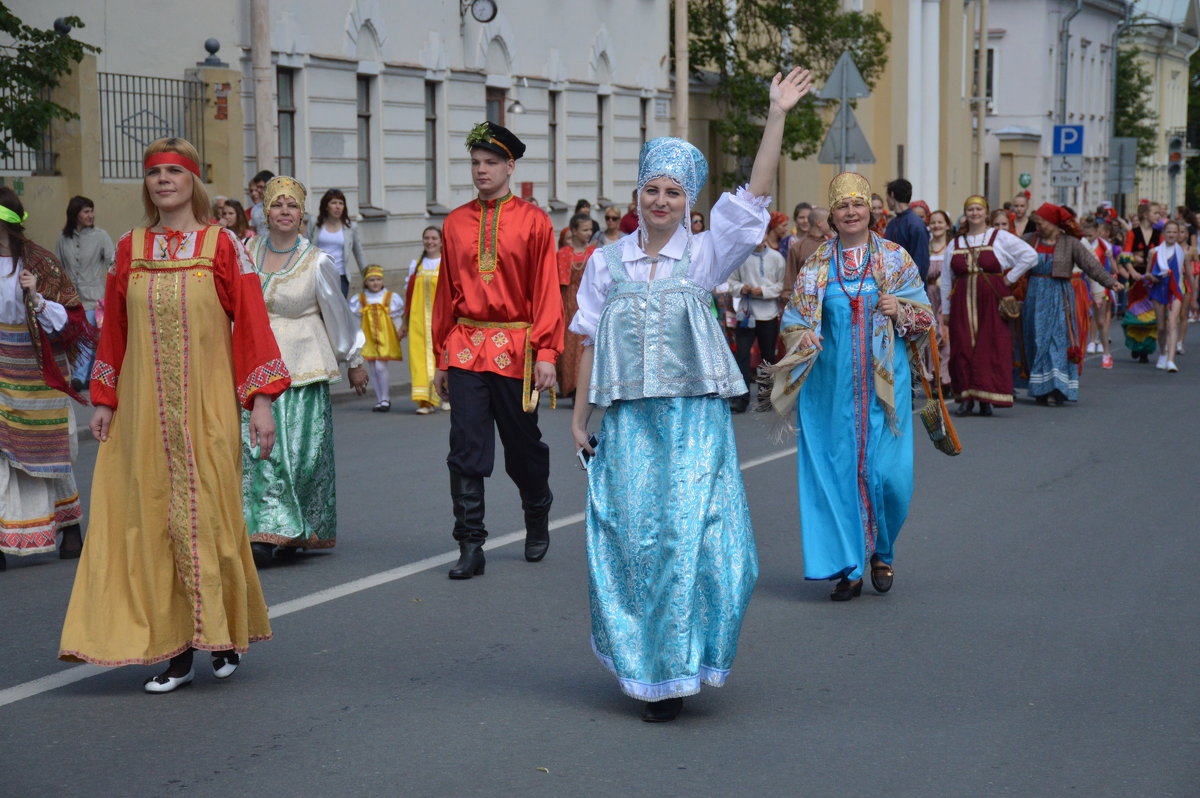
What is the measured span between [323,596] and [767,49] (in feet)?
98.3

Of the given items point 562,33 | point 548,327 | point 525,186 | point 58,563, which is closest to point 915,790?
point 548,327

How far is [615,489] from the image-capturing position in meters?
6.04

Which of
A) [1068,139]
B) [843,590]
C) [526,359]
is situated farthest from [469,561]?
[1068,139]

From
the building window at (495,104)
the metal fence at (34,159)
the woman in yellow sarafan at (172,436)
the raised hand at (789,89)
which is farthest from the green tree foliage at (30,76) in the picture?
the building window at (495,104)

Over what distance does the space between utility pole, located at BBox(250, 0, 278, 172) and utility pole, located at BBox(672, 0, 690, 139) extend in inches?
501

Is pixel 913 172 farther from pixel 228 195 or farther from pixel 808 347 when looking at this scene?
pixel 808 347

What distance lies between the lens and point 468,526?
8.67 metres

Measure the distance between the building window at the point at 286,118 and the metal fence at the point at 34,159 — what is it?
515 cm

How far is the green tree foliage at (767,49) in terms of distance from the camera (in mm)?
35969

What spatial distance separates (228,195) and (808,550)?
14.8 meters

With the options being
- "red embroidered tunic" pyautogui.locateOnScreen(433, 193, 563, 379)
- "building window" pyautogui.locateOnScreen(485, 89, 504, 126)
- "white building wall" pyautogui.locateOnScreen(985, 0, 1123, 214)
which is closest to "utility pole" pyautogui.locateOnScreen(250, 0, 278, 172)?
"building window" pyautogui.locateOnScreen(485, 89, 504, 126)

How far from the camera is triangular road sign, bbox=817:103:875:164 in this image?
66.2ft

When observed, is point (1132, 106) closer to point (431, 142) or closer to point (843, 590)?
point (431, 142)

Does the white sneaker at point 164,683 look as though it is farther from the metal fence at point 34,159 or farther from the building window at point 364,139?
the building window at point 364,139
